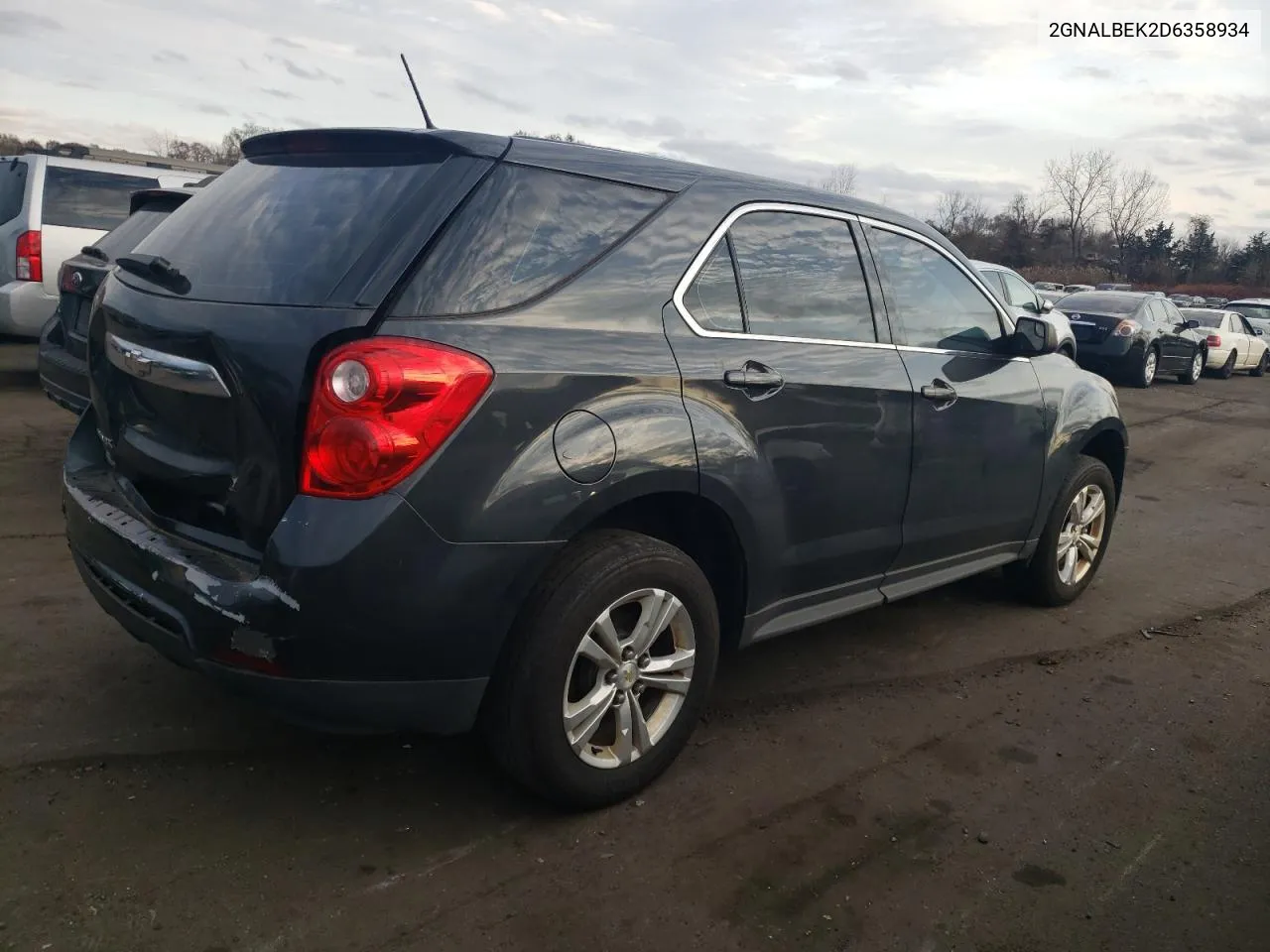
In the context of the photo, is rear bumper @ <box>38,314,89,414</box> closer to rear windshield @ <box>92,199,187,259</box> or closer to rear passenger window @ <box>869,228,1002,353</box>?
rear windshield @ <box>92,199,187,259</box>

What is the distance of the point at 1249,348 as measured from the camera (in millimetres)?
21859

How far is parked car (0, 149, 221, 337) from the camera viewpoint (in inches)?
342

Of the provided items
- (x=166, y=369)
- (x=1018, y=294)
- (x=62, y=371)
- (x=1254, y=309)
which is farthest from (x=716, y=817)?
(x=1254, y=309)

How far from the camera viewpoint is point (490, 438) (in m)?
2.53

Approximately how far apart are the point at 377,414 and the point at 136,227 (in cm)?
416

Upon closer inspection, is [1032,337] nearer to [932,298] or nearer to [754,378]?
[932,298]

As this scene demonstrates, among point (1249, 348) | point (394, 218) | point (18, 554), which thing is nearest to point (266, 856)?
point (394, 218)

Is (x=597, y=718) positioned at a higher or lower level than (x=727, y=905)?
higher

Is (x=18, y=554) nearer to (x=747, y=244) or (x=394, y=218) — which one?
(x=394, y=218)

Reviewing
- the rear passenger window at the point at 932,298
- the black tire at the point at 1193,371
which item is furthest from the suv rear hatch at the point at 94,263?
the black tire at the point at 1193,371

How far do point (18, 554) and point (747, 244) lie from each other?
11.6 ft

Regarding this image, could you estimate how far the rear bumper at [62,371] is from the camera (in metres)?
5.34

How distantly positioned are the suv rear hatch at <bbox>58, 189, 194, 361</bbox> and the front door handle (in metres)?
3.76

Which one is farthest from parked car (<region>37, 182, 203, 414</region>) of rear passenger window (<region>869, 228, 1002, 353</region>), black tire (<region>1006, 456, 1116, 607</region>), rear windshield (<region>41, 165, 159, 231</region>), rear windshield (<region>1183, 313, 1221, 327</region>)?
rear windshield (<region>1183, 313, 1221, 327</region>)
